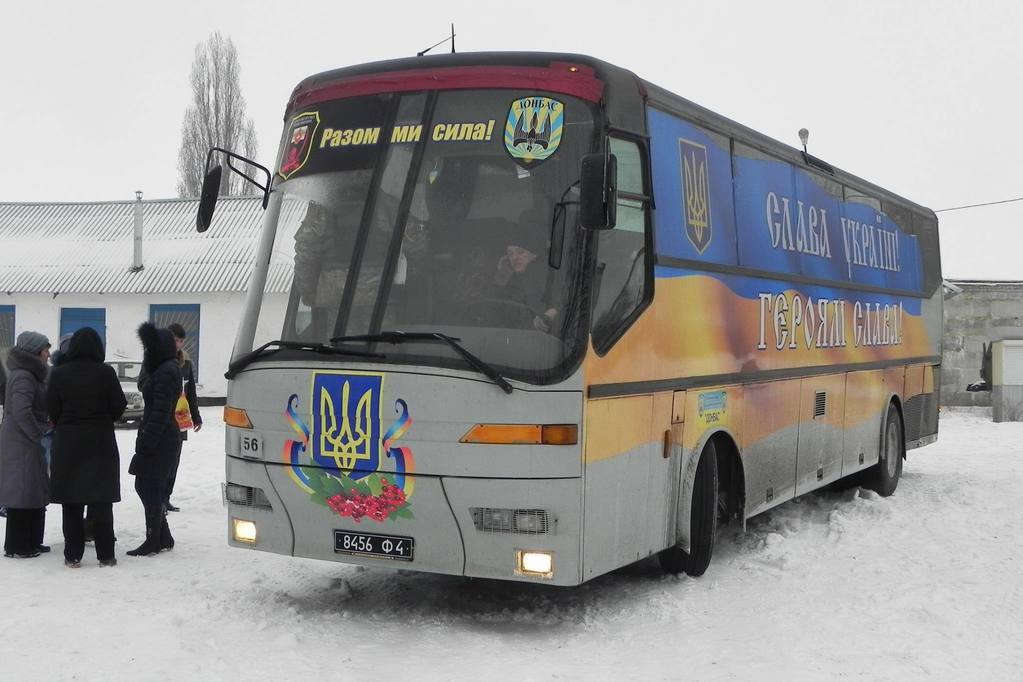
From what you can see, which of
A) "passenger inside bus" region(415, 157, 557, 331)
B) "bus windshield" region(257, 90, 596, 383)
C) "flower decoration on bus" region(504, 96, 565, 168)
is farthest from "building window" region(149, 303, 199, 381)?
"flower decoration on bus" region(504, 96, 565, 168)

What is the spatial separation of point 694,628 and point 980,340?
81.2 ft

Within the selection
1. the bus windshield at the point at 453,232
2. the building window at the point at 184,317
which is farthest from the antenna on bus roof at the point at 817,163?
the building window at the point at 184,317

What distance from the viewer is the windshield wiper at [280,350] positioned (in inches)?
268

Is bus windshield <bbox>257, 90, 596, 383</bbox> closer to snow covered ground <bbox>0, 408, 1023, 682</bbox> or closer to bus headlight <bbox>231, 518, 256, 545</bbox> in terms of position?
bus headlight <bbox>231, 518, 256, 545</bbox>

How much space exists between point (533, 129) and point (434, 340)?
132cm

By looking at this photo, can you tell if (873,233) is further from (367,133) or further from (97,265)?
(97,265)

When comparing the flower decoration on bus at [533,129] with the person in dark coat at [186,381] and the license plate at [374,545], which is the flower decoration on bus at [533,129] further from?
the person in dark coat at [186,381]

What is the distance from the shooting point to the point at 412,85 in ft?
23.7

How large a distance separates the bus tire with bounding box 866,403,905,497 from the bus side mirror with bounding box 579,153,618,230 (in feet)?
25.0

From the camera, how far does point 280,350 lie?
7160 mm

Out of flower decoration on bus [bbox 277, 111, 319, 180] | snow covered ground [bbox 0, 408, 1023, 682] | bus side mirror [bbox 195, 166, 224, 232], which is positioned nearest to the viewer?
snow covered ground [bbox 0, 408, 1023, 682]

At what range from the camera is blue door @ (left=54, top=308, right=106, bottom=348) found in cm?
3400

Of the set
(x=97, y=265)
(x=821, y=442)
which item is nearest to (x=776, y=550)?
(x=821, y=442)

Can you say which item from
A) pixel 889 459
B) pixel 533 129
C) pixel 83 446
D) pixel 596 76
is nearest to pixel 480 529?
pixel 533 129
